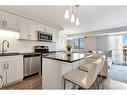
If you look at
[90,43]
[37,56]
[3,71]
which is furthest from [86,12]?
Result: [90,43]

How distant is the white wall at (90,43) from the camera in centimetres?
704

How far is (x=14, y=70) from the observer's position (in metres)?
2.87

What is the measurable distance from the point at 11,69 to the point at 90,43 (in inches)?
230

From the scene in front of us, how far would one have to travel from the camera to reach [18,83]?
2891 millimetres

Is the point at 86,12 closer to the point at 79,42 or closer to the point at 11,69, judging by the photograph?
the point at 11,69

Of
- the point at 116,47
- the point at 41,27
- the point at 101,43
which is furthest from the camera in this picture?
the point at 101,43

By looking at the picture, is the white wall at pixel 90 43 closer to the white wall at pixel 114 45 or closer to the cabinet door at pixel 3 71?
the white wall at pixel 114 45

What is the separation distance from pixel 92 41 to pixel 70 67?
5.34 m

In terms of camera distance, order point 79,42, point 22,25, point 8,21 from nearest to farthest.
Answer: point 8,21 → point 22,25 → point 79,42

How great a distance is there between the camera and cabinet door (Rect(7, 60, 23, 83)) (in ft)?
8.95

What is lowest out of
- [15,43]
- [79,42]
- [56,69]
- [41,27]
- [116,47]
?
[56,69]
